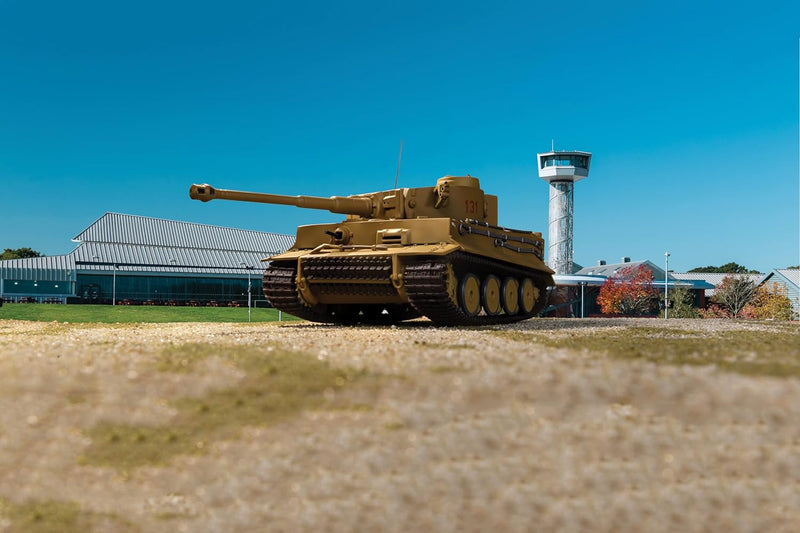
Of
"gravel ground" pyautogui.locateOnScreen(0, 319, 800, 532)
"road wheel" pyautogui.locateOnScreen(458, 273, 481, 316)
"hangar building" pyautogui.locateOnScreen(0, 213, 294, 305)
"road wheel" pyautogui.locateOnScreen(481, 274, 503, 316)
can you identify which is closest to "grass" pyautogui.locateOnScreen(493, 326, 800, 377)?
"gravel ground" pyautogui.locateOnScreen(0, 319, 800, 532)

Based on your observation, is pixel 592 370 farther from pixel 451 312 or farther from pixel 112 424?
pixel 451 312

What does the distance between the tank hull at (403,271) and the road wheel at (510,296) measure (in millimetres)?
24

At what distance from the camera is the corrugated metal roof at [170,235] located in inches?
2498

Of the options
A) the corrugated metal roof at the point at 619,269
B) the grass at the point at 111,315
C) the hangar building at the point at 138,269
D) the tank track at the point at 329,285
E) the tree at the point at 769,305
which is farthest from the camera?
the corrugated metal roof at the point at 619,269

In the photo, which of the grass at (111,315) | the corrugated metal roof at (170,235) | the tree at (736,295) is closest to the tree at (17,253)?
the corrugated metal roof at (170,235)

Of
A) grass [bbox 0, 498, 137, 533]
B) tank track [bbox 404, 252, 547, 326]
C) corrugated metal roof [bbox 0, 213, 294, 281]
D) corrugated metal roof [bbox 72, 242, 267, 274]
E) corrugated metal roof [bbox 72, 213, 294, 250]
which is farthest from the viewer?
corrugated metal roof [bbox 72, 213, 294, 250]

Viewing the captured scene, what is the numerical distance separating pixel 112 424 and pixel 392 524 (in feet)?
9.82

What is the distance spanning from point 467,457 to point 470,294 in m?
10.0

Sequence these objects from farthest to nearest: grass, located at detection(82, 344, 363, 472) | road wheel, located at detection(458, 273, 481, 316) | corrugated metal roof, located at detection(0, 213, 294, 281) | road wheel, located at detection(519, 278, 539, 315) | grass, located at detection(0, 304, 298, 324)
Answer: corrugated metal roof, located at detection(0, 213, 294, 281), grass, located at detection(0, 304, 298, 324), road wheel, located at detection(519, 278, 539, 315), road wheel, located at detection(458, 273, 481, 316), grass, located at detection(82, 344, 363, 472)

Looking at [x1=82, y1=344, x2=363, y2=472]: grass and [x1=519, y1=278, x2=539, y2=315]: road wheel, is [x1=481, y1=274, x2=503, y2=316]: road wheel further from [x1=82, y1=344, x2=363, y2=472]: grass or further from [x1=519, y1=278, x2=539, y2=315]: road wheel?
[x1=82, y1=344, x2=363, y2=472]: grass

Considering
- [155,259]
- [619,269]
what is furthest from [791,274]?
[155,259]

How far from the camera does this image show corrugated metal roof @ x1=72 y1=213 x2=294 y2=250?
2498 inches

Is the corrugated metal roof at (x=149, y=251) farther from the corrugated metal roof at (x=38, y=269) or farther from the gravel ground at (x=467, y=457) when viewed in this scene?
the gravel ground at (x=467, y=457)

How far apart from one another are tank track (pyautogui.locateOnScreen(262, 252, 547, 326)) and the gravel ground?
661 cm
